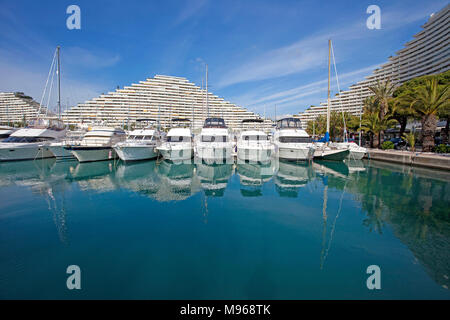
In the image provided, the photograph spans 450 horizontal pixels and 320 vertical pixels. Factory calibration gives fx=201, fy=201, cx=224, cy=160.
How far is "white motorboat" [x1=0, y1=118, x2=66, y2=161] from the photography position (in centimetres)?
2027

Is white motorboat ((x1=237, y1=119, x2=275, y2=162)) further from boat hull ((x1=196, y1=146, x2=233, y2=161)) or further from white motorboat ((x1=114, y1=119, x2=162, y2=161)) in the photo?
white motorboat ((x1=114, y1=119, x2=162, y2=161))

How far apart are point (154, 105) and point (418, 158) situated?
110179 millimetres

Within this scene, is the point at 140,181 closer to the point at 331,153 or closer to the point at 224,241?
the point at 224,241

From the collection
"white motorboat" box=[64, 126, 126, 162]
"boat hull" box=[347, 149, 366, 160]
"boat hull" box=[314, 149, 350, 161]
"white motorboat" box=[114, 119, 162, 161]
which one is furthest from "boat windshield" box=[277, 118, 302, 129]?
"white motorboat" box=[64, 126, 126, 162]

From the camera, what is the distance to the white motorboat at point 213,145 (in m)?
16.6

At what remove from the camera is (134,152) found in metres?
18.8

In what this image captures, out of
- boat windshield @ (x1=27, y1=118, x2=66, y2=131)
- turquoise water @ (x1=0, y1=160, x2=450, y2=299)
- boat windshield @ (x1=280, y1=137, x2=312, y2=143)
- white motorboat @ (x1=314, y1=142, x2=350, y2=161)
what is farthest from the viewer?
boat windshield @ (x1=27, y1=118, x2=66, y2=131)

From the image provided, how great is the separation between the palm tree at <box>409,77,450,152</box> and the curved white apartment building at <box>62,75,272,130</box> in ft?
248

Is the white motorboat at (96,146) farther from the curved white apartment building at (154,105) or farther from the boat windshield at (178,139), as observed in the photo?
the curved white apartment building at (154,105)

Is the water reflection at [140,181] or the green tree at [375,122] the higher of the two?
the green tree at [375,122]

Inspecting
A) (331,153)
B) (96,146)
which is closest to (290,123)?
(331,153)

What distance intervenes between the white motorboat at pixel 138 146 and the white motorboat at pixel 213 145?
570 cm

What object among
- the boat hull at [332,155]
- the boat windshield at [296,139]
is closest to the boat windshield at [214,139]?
the boat windshield at [296,139]
